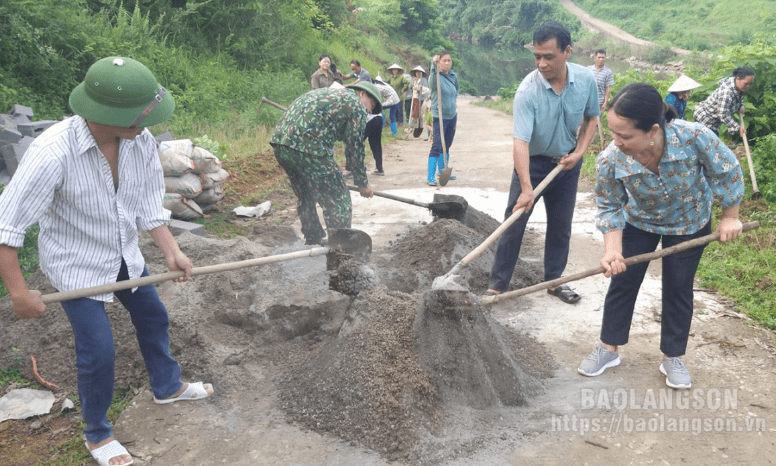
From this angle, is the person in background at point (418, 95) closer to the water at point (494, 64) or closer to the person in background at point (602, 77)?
the person in background at point (602, 77)

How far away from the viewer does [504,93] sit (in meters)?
23.3

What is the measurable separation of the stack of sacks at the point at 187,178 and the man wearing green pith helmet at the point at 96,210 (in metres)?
3.21

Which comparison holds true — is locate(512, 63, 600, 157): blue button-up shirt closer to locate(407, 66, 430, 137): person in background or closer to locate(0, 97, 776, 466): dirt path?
locate(0, 97, 776, 466): dirt path

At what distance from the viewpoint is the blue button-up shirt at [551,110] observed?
12.4ft

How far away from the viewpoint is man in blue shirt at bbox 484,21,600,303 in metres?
3.68

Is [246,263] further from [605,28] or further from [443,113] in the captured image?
[605,28]

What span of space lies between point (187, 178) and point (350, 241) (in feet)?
7.62

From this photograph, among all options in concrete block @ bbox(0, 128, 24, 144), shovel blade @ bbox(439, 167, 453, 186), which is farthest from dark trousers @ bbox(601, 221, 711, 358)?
concrete block @ bbox(0, 128, 24, 144)

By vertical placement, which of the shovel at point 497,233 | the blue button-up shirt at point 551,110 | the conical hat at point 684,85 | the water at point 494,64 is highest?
the blue button-up shirt at point 551,110

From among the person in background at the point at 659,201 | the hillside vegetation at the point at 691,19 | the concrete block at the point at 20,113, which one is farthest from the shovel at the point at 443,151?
the hillside vegetation at the point at 691,19

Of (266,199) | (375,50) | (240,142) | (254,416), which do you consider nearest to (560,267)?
(254,416)

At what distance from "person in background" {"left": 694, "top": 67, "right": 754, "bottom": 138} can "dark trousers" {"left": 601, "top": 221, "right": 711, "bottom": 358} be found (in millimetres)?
4829

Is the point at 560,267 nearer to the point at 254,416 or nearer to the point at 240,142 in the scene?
the point at 254,416

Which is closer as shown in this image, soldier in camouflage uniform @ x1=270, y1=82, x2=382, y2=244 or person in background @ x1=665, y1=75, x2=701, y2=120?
soldier in camouflage uniform @ x1=270, y1=82, x2=382, y2=244
